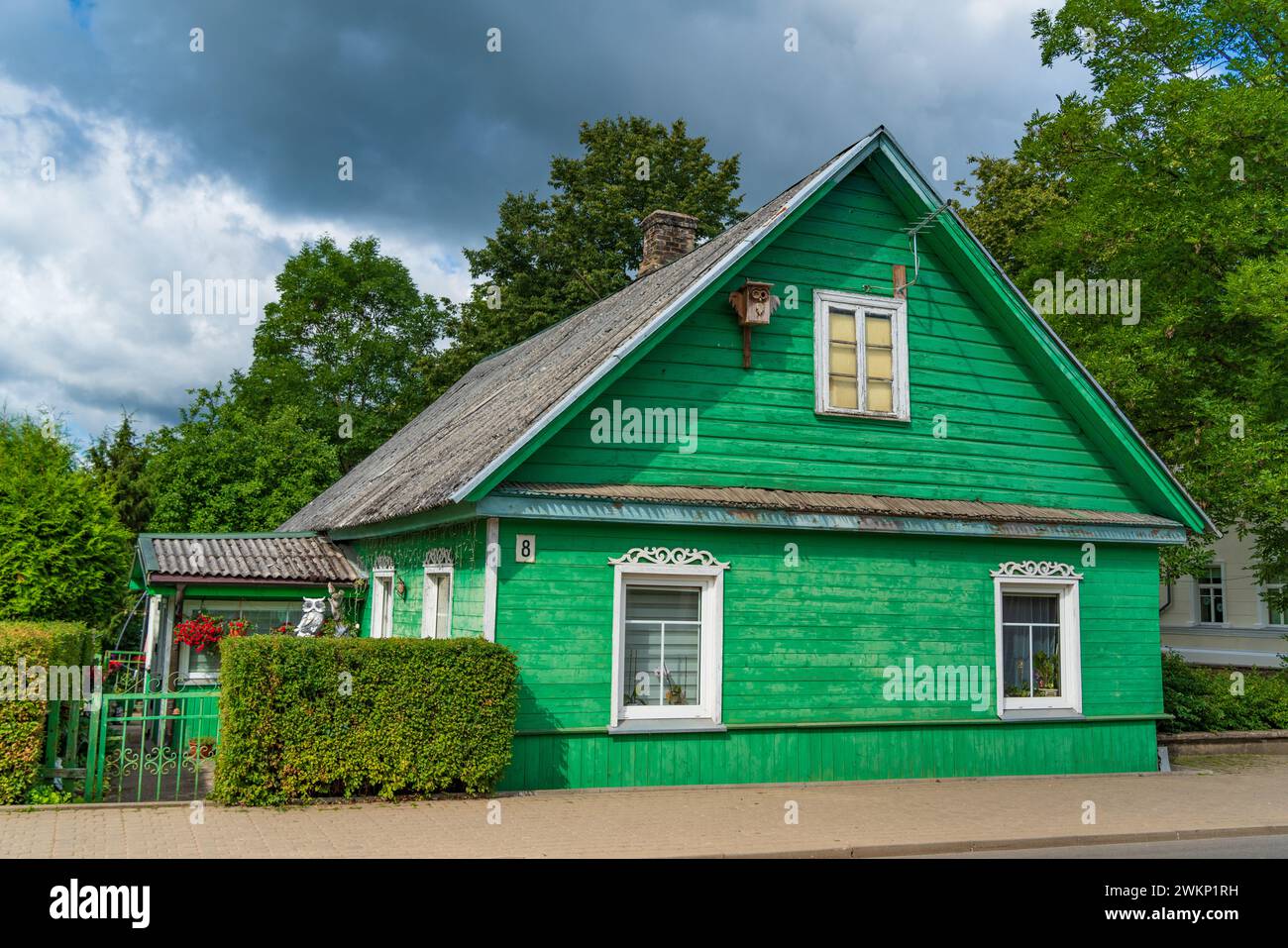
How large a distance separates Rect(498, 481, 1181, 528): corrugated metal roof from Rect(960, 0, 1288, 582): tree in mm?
5248

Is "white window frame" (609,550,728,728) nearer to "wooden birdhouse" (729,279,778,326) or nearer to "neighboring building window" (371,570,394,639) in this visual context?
"wooden birdhouse" (729,279,778,326)

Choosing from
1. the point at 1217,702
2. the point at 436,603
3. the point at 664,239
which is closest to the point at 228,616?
the point at 436,603

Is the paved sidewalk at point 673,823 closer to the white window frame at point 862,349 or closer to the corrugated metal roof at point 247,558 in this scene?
the white window frame at point 862,349

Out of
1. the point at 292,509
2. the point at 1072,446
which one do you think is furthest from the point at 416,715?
the point at 292,509

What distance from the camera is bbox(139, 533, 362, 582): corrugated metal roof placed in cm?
1667

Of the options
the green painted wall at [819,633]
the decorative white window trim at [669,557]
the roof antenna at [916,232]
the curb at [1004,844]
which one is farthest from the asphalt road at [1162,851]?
the roof antenna at [916,232]

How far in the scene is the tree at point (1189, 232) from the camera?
1980cm

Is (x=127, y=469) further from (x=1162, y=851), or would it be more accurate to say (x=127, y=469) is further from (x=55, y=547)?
(x=1162, y=851)

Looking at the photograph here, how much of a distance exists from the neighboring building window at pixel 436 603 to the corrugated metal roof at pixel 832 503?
237 centimetres

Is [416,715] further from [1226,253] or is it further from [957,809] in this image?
[1226,253]

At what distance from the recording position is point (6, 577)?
622 inches

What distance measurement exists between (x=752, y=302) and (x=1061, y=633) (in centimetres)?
608

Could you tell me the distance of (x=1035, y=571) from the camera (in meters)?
14.8

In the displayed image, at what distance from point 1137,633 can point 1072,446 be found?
8.73ft
